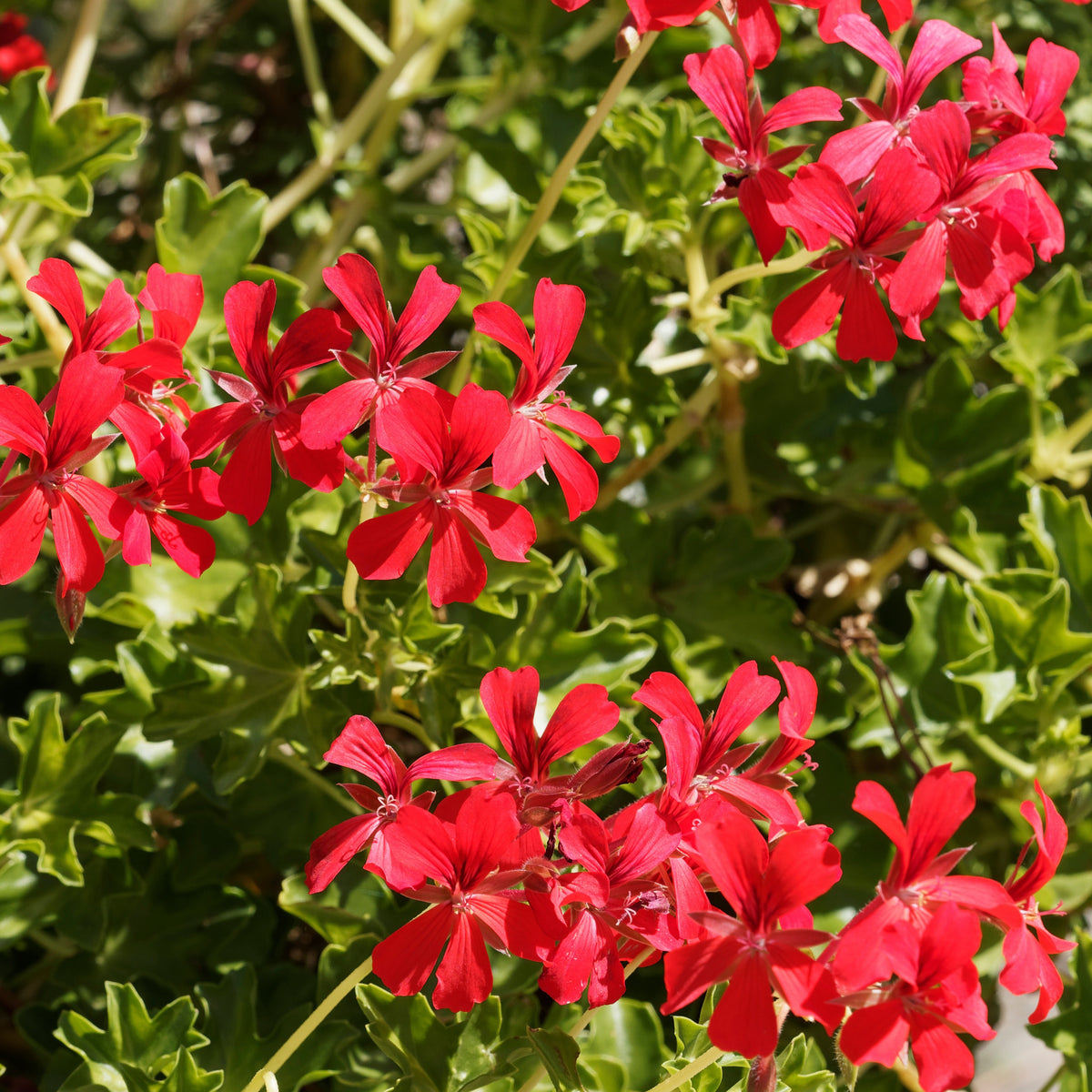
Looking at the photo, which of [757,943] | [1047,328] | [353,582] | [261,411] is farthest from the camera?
[1047,328]

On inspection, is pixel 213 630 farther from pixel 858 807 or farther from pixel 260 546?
pixel 858 807

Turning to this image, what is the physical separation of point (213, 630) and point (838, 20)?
2.16 ft

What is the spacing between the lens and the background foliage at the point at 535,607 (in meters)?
0.96

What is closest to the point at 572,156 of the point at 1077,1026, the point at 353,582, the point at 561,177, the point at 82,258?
the point at 561,177

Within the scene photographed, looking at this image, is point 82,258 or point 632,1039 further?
point 82,258

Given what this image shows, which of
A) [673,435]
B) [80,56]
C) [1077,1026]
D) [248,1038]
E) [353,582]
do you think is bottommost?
[1077,1026]

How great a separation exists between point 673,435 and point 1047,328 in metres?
0.42

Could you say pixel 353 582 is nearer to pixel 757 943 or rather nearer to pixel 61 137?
pixel 757 943

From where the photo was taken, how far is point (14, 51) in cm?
146

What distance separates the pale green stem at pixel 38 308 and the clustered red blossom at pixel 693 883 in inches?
22.8

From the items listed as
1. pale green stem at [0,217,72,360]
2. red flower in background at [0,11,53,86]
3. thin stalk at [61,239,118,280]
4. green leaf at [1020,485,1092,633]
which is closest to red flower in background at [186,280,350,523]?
pale green stem at [0,217,72,360]

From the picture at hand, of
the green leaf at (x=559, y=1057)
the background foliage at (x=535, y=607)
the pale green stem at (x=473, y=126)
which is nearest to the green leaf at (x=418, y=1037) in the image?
the background foliage at (x=535, y=607)

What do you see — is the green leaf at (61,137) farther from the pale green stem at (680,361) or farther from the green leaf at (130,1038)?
the green leaf at (130,1038)

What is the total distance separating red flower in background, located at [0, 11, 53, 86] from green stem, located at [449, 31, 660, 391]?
76 cm
